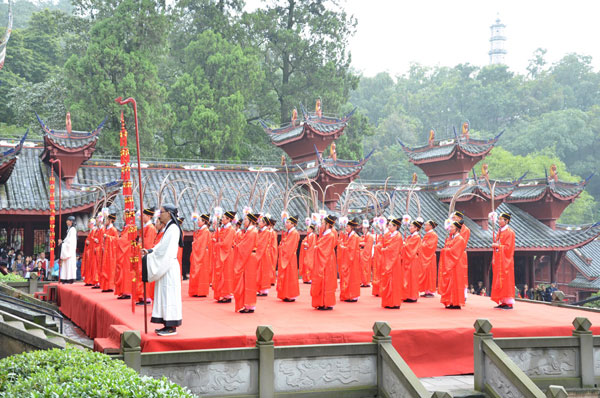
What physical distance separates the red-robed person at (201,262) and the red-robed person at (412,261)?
11.9 ft

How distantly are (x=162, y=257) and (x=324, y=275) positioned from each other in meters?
3.55

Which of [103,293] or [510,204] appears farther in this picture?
[510,204]

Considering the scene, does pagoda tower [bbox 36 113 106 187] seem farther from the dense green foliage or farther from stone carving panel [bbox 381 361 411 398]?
stone carving panel [bbox 381 361 411 398]

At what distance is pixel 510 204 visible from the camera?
80.0 ft

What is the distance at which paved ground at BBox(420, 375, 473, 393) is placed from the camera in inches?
293

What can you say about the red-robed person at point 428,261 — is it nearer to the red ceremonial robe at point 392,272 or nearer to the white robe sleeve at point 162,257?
the red ceremonial robe at point 392,272

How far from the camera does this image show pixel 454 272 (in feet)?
35.3

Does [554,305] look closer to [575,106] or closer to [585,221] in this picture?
[585,221]

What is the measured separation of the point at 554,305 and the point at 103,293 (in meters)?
8.43

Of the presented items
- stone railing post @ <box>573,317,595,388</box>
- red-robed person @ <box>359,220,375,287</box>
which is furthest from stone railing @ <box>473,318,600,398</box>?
red-robed person @ <box>359,220,375,287</box>

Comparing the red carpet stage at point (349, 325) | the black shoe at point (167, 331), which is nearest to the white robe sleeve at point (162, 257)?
the black shoe at point (167, 331)

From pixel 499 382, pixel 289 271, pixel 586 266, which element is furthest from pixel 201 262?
pixel 586 266

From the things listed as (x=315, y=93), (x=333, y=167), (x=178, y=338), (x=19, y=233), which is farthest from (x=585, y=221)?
(x=178, y=338)

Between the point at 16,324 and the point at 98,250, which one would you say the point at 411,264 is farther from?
the point at 16,324
